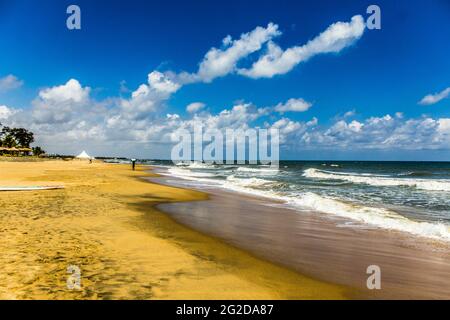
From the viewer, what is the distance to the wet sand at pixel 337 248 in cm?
611

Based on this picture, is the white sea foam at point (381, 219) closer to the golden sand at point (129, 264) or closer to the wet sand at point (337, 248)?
the wet sand at point (337, 248)

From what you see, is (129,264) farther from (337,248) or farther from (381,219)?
(381,219)

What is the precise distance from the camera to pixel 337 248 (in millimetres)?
8508

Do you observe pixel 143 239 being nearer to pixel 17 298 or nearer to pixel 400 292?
pixel 17 298

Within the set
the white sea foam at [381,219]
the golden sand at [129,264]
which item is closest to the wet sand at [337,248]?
the golden sand at [129,264]

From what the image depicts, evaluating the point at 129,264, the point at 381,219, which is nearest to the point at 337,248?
the point at 381,219

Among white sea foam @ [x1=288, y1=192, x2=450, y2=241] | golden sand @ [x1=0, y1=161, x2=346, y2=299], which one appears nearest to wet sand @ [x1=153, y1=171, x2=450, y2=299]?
golden sand @ [x1=0, y1=161, x2=346, y2=299]

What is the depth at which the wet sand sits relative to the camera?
20.0ft

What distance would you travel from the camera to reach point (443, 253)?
8273 millimetres

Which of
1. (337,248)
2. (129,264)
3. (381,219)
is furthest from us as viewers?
(381,219)

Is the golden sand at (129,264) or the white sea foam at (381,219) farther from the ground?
the golden sand at (129,264)

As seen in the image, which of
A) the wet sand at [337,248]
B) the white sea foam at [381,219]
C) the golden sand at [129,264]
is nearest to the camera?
the golden sand at [129,264]

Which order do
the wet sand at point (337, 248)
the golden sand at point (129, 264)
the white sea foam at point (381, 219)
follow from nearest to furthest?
the golden sand at point (129, 264) → the wet sand at point (337, 248) → the white sea foam at point (381, 219)
